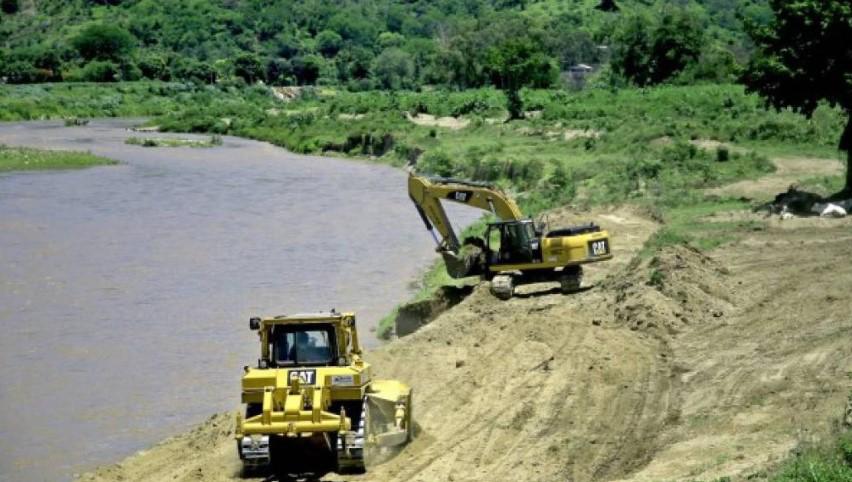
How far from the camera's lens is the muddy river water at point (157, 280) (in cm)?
2417

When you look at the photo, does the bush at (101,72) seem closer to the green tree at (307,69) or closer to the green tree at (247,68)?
the green tree at (247,68)

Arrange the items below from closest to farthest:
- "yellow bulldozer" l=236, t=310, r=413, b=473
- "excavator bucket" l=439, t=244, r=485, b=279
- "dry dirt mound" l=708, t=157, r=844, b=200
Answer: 1. "yellow bulldozer" l=236, t=310, r=413, b=473
2. "excavator bucket" l=439, t=244, r=485, b=279
3. "dry dirt mound" l=708, t=157, r=844, b=200

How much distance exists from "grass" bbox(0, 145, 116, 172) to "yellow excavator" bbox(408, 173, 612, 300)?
137 ft

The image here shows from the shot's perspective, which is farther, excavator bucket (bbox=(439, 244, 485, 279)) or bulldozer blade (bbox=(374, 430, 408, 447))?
excavator bucket (bbox=(439, 244, 485, 279))

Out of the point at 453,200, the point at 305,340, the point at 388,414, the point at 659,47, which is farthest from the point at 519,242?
the point at 659,47

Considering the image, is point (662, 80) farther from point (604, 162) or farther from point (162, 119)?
point (604, 162)

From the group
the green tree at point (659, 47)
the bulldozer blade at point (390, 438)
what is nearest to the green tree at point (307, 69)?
the green tree at point (659, 47)

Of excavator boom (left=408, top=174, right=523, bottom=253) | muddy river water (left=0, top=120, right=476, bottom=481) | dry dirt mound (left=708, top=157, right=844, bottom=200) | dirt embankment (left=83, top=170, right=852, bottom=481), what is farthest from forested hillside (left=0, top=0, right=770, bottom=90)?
dirt embankment (left=83, top=170, right=852, bottom=481)

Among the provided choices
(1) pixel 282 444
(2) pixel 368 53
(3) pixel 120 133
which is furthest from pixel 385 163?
(2) pixel 368 53

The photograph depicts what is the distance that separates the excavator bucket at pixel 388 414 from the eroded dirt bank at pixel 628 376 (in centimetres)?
34

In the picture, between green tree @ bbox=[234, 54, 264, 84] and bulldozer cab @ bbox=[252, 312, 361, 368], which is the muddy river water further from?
green tree @ bbox=[234, 54, 264, 84]

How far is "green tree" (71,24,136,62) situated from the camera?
164875mm

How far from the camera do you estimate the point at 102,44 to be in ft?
543

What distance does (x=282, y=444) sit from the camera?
17.5m
